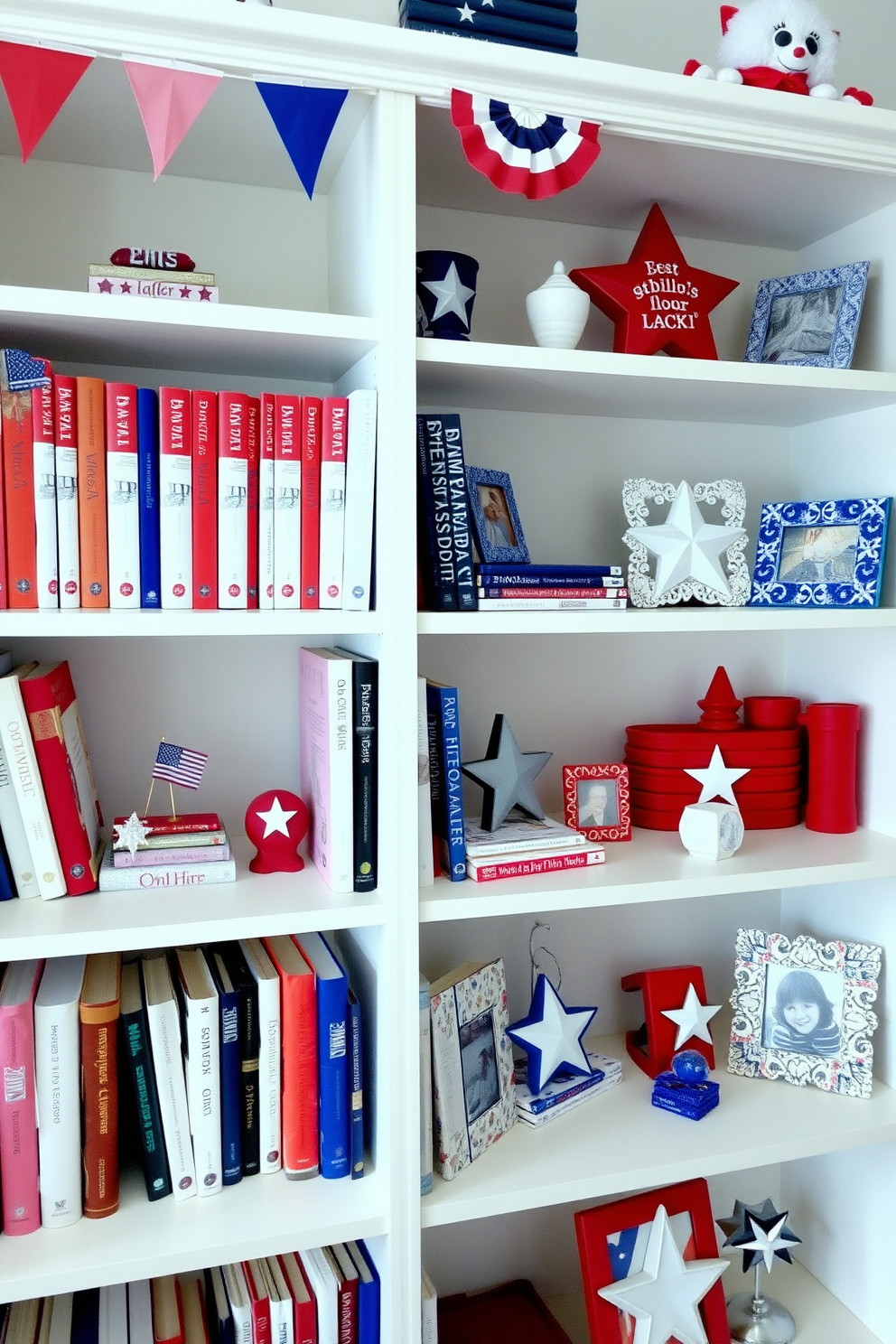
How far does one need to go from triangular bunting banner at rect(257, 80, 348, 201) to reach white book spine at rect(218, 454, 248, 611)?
1.02 ft

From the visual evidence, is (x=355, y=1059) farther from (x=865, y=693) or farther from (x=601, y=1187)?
(x=865, y=693)

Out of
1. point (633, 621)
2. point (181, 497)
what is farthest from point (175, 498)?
point (633, 621)

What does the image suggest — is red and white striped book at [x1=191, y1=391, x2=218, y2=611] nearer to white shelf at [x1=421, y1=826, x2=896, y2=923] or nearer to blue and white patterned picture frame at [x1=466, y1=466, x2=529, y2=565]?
blue and white patterned picture frame at [x1=466, y1=466, x2=529, y2=565]

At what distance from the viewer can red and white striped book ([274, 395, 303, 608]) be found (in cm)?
111

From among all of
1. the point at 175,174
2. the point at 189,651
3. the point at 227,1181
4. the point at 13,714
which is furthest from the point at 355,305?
the point at 227,1181

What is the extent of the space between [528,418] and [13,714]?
0.86 meters

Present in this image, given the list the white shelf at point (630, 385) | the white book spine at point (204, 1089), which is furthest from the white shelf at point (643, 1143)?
the white shelf at point (630, 385)

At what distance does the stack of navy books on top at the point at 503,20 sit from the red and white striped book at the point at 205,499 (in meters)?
0.50

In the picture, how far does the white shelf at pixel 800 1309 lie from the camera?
149 centimetres

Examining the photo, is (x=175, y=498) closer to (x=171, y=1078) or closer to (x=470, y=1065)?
(x=171, y=1078)

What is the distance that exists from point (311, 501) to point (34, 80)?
498mm

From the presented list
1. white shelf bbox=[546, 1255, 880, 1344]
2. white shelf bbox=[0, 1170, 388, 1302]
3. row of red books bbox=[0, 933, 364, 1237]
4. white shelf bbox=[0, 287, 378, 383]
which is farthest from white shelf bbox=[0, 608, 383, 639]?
white shelf bbox=[546, 1255, 880, 1344]

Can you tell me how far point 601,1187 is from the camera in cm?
124

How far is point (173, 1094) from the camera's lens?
114 centimetres
